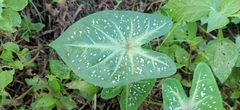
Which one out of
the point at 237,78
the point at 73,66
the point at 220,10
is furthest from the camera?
the point at 237,78

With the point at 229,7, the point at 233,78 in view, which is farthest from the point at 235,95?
the point at 229,7

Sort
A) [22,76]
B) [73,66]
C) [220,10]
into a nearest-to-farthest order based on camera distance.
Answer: [73,66], [220,10], [22,76]

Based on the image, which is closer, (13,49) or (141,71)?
(141,71)

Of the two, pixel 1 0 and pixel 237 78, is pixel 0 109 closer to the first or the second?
pixel 1 0

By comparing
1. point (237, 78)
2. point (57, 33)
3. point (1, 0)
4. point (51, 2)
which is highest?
point (1, 0)

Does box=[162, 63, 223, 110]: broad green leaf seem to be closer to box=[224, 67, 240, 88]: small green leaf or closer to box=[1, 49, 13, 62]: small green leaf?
box=[224, 67, 240, 88]: small green leaf

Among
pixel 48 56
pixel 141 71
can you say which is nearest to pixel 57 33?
pixel 48 56

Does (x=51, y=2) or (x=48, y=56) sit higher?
(x=51, y=2)

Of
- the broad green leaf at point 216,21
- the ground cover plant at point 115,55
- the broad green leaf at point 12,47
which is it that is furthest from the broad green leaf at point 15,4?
the broad green leaf at point 216,21
